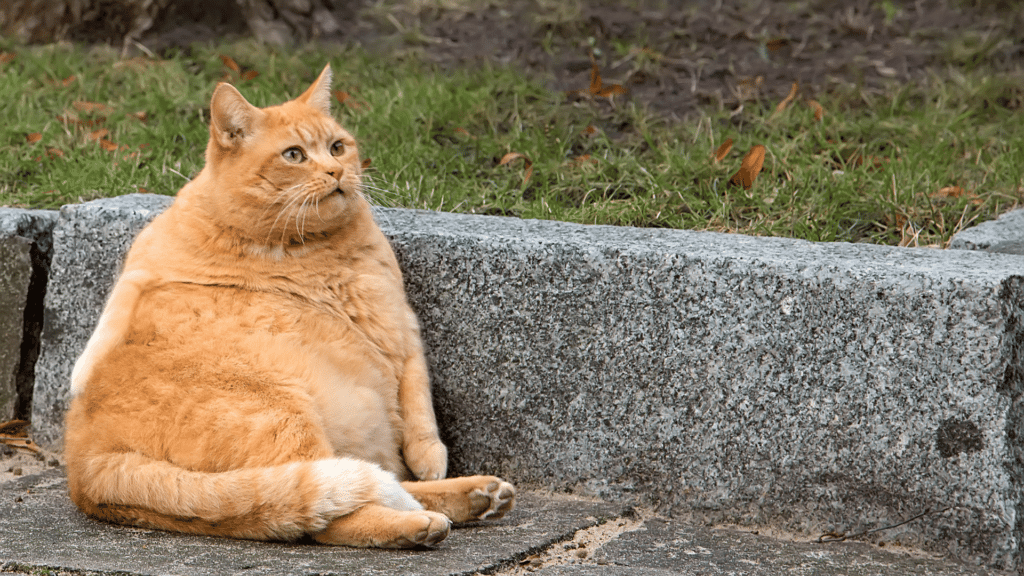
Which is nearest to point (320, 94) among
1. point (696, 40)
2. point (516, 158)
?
point (516, 158)

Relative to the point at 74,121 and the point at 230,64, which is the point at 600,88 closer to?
the point at 230,64

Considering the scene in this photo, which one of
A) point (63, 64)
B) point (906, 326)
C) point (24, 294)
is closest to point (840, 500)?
point (906, 326)

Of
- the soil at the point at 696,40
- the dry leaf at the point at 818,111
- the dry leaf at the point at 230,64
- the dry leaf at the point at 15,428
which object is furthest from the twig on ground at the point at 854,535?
the dry leaf at the point at 230,64

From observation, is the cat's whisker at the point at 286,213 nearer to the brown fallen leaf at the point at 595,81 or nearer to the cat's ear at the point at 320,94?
the cat's ear at the point at 320,94

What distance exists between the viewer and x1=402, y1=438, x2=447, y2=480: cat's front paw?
252 centimetres

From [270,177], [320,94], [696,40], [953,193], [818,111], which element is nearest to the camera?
[270,177]

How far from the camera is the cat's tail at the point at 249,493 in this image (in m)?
2.13

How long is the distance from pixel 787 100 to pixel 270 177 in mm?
2614

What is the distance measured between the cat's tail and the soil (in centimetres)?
262

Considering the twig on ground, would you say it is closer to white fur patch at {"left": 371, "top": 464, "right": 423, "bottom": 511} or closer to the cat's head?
white fur patch at {"left": 371, "top": 464, "right": 423, "bottom": 511}

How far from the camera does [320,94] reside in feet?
9.04

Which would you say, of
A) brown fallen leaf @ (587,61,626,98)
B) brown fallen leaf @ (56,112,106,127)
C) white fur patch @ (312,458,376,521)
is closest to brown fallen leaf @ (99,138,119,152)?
brown fallen leaf @ (56,112,106,127)

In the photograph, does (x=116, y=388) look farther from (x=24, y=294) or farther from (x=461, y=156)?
(x=461, y=156)

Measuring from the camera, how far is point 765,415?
2459mm
